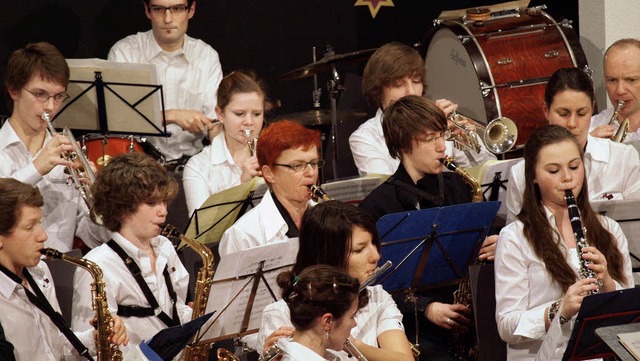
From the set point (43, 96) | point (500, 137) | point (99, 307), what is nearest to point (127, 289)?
point (99, 307)

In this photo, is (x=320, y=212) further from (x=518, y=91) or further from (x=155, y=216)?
(x=518, y=91)

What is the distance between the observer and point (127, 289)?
4344 millimetres

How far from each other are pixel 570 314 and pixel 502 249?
0.49m

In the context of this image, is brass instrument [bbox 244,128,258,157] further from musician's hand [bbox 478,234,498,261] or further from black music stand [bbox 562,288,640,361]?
black music stand [bbox 562,288,640,361]

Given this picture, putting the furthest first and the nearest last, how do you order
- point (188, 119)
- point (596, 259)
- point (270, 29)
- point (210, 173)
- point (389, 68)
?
point (270, 29)
point (188, 119)
point (389, 68)
point (210, 173)
point (596, 259)

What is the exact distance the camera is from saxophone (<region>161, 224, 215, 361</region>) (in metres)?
4.60

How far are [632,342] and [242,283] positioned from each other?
1492mm

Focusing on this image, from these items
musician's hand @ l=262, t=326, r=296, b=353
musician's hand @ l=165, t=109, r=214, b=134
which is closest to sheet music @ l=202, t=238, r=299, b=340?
musician's hand @ l=262, t=326, r=296, b=353

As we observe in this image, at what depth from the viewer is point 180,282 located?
462 cm

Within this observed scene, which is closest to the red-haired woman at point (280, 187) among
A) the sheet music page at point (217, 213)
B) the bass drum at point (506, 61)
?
the sheet music page at point (217, 213)

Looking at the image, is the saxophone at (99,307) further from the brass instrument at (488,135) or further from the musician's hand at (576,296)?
the brass instrument at (488,135)

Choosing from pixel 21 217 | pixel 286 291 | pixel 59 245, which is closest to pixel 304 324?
pixel 286 291

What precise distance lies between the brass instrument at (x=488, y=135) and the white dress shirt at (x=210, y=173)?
1.19m

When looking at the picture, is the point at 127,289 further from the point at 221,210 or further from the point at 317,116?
the point at 317,116
